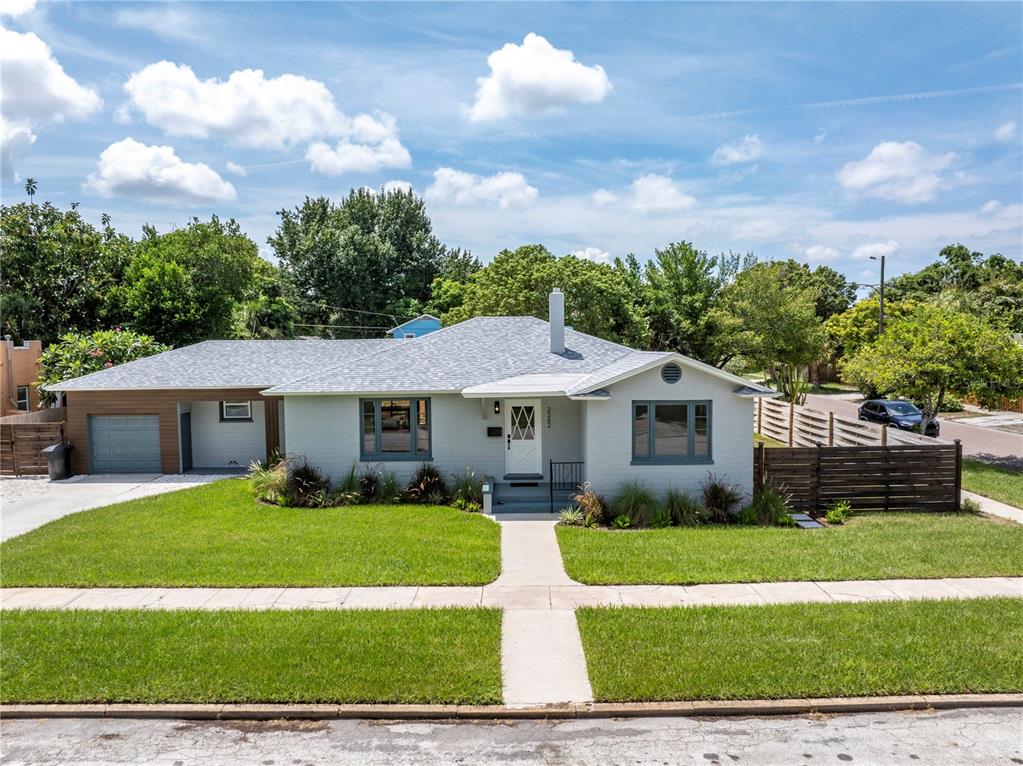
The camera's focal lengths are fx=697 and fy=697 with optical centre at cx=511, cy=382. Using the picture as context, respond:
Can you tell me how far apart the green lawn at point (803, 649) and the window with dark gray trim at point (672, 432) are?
6.14 m

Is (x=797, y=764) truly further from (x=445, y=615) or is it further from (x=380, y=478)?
(x=380, y=478)

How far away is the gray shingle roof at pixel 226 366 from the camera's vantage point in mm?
20312

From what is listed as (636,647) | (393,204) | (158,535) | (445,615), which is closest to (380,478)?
(158,535)

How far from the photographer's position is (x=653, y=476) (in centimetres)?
1569

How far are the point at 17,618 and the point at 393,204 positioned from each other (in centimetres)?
5432

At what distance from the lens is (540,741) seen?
22.1 ft

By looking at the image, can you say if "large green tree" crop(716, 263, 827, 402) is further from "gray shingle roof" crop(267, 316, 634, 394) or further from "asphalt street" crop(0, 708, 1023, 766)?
"asphalt street" crop(0, 708, 1023, 766)

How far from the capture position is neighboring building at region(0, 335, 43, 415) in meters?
25.3

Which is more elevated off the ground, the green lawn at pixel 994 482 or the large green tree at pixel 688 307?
the large green tree at pixel 688 307

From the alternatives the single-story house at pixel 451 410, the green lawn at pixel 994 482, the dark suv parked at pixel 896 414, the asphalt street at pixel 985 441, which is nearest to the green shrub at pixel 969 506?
the green lawn at pixel 994 482

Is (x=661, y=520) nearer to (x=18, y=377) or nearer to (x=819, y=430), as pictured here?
(x=819, y=430)

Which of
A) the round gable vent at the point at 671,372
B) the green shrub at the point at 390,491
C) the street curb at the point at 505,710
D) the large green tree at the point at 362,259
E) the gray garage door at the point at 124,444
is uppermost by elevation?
the large green tree at the point at 362,259

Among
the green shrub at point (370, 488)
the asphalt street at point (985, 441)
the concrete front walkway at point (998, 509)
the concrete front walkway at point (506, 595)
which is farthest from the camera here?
the asphalt street at point (985, 441)

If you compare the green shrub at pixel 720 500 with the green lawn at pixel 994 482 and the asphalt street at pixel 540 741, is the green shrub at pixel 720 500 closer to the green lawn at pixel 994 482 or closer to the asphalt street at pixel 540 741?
the green lawn at pixel 994 482
